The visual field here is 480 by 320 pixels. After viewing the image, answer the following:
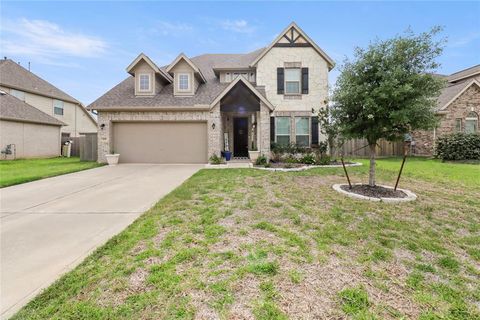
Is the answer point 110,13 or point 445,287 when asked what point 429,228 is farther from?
point 110,13

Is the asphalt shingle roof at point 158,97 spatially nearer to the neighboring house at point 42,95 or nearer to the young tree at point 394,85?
the young tree at point 394,85

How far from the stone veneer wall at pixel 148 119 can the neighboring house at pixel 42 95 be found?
969 cm

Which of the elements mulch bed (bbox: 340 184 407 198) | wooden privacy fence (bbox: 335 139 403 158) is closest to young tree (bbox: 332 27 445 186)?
mulch bed (bbox: 340 184 407 198)

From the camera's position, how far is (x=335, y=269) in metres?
2.77

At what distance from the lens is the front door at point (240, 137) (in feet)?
51.6

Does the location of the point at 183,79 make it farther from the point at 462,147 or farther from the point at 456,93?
the point at 456,93

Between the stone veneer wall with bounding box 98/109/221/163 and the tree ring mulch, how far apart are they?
7.99 meters

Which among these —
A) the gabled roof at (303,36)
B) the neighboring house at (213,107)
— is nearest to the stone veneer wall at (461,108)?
the neighboring house at (213,107)

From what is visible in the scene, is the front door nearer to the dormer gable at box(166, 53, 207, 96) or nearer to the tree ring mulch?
the dormer gable at box(166, 53, 207, 96)

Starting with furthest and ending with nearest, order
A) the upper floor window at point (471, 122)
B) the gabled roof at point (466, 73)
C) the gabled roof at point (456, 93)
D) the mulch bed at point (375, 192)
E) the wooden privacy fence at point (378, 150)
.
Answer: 1. the gabled roof at point (466, 73)
2. the wooden privacy fence at point (378, 150)
3. the upper floor window at point (471, 122)
4. the gabled roof at point (456, 93)
5. the mulch bed at point (375, 192)

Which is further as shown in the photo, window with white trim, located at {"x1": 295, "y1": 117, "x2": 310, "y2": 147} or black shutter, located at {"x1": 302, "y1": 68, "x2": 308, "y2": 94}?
black shutter, located at {"x1": 302, "y1": 68, "x2": 308, "y2": 94}

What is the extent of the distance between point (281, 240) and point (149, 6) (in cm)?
1453

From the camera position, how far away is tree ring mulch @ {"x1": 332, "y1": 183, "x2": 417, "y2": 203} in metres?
5.77

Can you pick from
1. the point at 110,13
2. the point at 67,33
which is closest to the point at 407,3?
the point at 110,13
